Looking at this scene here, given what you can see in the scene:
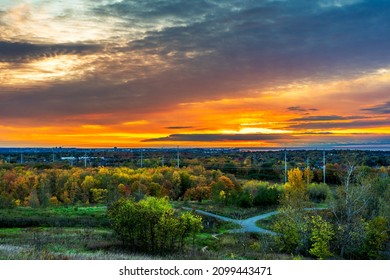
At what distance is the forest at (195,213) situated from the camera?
16.9m

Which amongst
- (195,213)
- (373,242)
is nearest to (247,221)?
(195,213)

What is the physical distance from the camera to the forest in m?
16.9

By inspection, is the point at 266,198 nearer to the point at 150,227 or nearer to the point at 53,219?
the point at 53,219

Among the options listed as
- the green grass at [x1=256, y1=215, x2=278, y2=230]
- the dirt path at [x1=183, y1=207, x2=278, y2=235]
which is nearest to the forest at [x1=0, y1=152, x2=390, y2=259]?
the green grass at [x1=256, y1=215, x2=278, y2=230]

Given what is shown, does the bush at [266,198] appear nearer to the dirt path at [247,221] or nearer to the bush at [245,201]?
the bush at [245,201]

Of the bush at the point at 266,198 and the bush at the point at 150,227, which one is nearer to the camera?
the bush at the point at 150,227

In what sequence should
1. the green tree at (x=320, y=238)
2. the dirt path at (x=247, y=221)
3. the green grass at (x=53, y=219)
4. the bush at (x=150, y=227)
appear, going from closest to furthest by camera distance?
1. the bush at (x=150, y=227)
2. the green tree at (x=320, y=238)
3. the green grass at (x=53, y=219)
4. the dirt path at (x=247, y=221)

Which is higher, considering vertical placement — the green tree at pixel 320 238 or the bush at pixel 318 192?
the green tree at pixel 320 238

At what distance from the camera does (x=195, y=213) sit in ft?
120

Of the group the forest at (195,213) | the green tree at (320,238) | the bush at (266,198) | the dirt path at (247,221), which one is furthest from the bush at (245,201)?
the green tree at (320,238)

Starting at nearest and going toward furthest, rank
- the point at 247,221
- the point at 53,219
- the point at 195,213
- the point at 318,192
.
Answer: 1. the point at 53,219
2. the point at 195,213
3. the point at 247,221
4. the point at 318,192

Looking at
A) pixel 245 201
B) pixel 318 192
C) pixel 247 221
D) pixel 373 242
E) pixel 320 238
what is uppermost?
pixel 320 238

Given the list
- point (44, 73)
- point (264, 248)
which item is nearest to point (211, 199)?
point (264, 248)

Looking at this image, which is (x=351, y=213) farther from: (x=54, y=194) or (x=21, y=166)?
(x=21, y=166)
